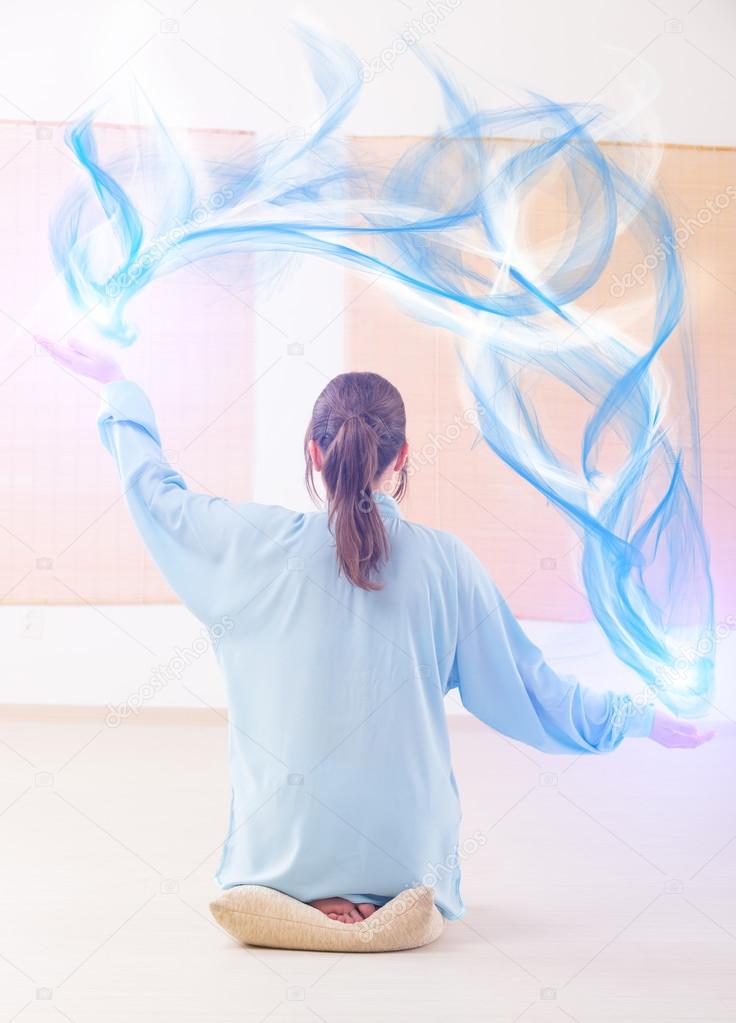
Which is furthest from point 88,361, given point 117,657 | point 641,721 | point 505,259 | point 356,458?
point 117,657

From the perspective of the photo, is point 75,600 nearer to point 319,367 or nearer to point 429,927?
point 319,367

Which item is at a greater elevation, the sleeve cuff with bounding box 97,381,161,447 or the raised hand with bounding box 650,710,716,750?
the sleeve cuff with bounding box 97,381,161,447

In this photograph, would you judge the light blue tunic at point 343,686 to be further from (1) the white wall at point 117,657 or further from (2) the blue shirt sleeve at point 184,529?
(1) the white wall at point 117,657

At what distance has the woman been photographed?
1.65 metres

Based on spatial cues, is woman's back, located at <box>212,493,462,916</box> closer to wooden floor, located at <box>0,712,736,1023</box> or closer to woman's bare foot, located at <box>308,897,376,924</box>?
woman's bare foot, located at <box>308,897,376,924</box>

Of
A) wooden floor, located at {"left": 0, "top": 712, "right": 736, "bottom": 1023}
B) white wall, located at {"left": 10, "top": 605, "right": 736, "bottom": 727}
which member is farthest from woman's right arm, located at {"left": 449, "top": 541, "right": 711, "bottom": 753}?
white wall, located at {"left": 10, "top": 605, "right": 736, "bottom": 727}

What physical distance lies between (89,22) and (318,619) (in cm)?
329

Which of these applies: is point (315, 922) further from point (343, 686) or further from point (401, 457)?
point (401, 457)

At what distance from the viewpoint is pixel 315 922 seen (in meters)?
1.59

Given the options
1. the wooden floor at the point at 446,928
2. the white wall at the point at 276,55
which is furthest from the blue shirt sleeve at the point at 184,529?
the white wall at the point at 276,55

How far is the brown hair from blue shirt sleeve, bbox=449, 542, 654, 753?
159 millimetres

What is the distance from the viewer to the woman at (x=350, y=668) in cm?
165

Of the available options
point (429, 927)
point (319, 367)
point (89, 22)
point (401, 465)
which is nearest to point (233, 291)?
point (319, 367)

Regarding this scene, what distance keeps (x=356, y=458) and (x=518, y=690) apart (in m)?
0.42
